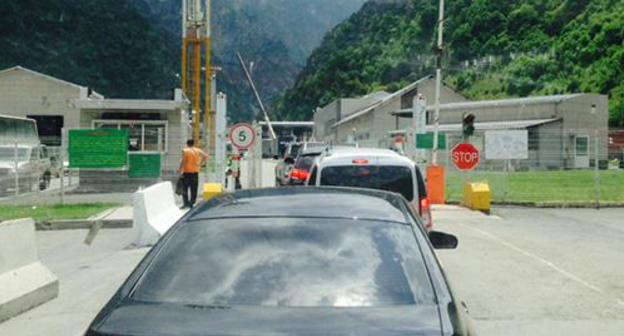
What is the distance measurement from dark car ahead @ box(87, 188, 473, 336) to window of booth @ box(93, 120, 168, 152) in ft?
87.2

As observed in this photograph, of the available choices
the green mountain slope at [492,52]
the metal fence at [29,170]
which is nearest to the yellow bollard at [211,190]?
the metal fence at [29,170]

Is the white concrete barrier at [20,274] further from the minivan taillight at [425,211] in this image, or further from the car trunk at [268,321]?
the car trunk at [268,321]

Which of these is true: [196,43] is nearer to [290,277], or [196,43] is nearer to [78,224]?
[78,224]

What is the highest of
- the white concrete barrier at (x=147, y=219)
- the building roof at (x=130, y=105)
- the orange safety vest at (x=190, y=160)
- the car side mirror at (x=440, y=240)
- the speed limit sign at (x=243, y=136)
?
the building roof at (x=130, y=105)

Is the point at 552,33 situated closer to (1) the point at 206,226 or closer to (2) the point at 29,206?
(2) the point at 29,206

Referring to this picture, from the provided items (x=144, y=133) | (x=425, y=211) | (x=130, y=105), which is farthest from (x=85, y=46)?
(x=425, y=211)

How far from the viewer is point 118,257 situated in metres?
12.3

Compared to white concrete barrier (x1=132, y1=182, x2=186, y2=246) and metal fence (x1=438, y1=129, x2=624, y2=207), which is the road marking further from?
metal fence (x1=438, y1=129, x2=624, y2=207)

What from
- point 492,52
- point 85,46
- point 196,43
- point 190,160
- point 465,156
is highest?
point 85,46

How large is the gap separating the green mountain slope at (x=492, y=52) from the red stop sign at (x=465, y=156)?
5303cm

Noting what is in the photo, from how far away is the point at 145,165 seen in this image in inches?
907

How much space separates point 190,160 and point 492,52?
9702 centimetres

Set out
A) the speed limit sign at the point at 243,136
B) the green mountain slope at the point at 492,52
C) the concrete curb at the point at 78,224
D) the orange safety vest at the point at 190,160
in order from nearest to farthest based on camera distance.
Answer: the concrete curb at the point at 78,224, the orange safety vest at the point at 190,160, the speed limit sign at the point at 243,136, the green mountain slope at the point at 492,52

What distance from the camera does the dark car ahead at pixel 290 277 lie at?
10.5ft
